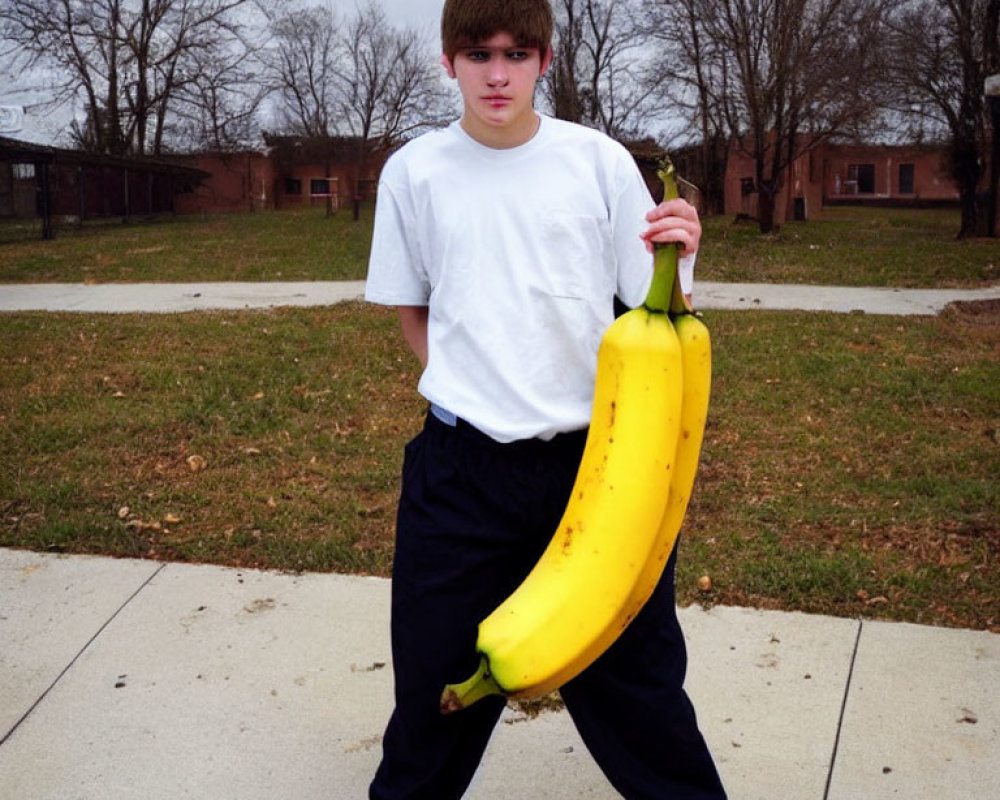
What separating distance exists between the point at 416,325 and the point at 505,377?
1.21ft

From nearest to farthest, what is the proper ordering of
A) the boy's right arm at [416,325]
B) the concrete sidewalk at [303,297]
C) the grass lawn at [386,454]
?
the boy's right arm at [416,325], the grass lawn at [386,454], the concrete sidewalk at [303,297]

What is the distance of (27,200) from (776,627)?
32.0 metres

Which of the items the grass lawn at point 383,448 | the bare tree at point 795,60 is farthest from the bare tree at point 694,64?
the grass lawn at point 383,448

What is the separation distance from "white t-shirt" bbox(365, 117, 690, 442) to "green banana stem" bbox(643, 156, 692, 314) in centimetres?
21

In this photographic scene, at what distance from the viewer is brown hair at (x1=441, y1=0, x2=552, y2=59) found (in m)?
2.09

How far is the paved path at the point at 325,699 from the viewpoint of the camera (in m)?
2.85

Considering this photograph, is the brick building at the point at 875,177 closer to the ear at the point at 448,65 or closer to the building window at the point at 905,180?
the building window at the point at 905,180

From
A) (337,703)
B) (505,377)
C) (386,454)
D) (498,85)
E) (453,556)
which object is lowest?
(337,703)

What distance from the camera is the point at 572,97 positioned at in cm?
2662

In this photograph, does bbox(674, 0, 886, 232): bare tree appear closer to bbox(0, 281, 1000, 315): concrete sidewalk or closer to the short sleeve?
bbox(0, 281, 1000, 315): concrete sidewalk

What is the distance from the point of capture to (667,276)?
6.24 ft

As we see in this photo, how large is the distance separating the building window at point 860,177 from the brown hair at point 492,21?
→ 49.6m

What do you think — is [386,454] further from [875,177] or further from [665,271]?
[875,177]

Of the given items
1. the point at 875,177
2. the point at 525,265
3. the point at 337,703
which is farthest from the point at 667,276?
the point at 875,177
